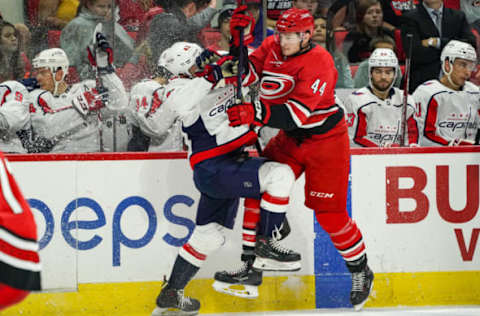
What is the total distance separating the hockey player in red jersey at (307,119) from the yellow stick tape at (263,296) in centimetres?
32

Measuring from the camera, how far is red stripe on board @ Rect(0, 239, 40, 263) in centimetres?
125

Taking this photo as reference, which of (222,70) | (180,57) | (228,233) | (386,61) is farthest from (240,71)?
(386,61)

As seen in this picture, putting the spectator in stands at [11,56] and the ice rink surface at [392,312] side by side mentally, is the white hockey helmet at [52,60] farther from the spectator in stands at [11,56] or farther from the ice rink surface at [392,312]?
the ice rink surface at [392,312]

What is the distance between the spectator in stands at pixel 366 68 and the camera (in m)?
3.56

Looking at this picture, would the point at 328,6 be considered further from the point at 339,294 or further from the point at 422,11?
the point at 339,294

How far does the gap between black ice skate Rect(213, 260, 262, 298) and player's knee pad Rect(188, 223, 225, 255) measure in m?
0.13

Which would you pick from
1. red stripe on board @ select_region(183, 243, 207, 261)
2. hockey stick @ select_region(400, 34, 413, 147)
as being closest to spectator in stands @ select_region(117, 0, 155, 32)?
red stripe on board @ select_region(183, 243, 207, 261)

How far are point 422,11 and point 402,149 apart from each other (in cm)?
71

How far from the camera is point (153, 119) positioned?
3.40 metres

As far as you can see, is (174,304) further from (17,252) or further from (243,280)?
(17,252)

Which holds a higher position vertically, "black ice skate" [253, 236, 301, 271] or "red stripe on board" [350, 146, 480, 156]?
"red stripe on board" [350, 146, 480, 156]

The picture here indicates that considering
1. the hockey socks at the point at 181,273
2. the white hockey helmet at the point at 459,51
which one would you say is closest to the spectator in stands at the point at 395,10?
the white hockey helmet at the point at 459,51

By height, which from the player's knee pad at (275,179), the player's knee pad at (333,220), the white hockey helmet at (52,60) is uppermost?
the white hockey helmet at (52,60)

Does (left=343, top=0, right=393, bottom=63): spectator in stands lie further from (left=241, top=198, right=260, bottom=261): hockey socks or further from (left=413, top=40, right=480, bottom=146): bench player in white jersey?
(left=241, top=198, right=260, bottom=261): hockey socks
